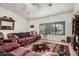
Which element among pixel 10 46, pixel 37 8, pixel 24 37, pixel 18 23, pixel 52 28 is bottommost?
pixel 10 46

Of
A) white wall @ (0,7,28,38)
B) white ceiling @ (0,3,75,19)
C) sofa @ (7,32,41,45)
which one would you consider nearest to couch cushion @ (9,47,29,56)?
sofa @ (7,32,41,45)

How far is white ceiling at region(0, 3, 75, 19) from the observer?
88.1 inches

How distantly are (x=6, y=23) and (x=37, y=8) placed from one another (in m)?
0.72

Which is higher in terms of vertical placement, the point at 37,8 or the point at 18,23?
the point at 37,8

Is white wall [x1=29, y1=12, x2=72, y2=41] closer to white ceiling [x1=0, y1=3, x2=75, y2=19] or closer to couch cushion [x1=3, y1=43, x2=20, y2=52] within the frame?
white ceiling [x1=0, y1=3, x2=75, y2=19]

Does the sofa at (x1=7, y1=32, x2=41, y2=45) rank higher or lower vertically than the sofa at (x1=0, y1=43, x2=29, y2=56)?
higher

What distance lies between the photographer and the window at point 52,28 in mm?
2277

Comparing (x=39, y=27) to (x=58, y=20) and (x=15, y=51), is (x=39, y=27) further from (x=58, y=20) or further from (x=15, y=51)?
(x=15, y=51)

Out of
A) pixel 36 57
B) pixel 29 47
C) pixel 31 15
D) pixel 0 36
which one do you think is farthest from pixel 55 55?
pixel 0 36

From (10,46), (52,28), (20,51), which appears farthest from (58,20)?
(10,46)

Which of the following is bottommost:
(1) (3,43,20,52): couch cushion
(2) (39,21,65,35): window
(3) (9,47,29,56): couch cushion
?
(3) (9,47,29,56): couch cushion

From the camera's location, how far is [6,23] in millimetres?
2297

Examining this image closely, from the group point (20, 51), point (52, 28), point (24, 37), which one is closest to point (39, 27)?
point (52, 28)

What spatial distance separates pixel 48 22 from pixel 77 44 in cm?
77
